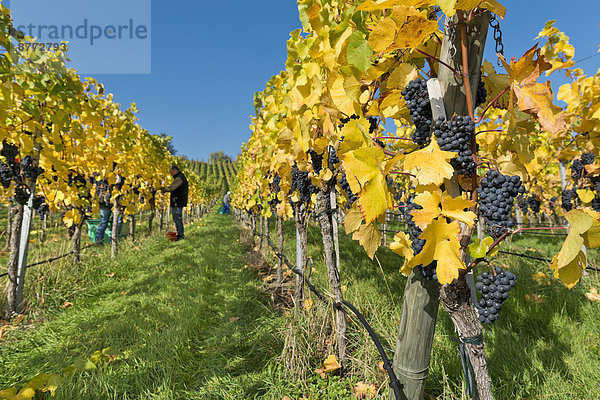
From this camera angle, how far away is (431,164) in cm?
74

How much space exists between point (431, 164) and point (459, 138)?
0.47 feet

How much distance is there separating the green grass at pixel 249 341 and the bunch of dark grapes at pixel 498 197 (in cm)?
76

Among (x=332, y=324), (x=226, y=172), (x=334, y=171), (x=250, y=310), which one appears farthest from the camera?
(x=226, y=172)

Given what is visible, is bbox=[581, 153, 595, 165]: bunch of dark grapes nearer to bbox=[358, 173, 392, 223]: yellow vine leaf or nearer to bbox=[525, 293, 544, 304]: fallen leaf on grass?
bbox=[525, 293, 544, 304]: fallen leaf on grass

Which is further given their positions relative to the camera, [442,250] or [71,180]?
[71,180]

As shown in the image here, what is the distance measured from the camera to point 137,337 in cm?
277

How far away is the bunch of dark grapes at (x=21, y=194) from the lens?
3236 mm

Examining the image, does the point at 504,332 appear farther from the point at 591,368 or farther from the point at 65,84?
the point at 65,84

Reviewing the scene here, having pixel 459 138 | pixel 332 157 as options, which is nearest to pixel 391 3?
pixel 459 138

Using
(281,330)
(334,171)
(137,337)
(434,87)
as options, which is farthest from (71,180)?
(434,87)

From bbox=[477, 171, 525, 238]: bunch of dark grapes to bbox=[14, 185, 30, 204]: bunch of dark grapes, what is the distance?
4500 mm

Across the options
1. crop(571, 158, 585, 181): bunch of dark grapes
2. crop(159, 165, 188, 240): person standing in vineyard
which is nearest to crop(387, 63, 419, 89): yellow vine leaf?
crop(571, 158, 585, 181): bunch of dark grapes

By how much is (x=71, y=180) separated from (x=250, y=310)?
12.6 ft

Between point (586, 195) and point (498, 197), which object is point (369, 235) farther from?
point (586, 195)
